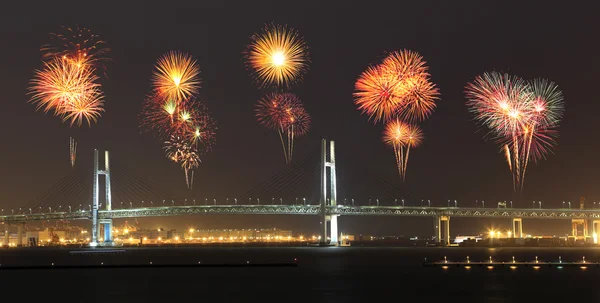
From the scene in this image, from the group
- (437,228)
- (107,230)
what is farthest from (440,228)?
(107,230)

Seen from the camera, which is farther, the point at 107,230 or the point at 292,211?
the point at 107,230

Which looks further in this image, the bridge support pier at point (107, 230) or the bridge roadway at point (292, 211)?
the bridge support pier at point (107, 230)

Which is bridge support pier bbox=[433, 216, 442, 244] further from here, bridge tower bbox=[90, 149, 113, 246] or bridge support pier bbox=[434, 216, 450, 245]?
bridge tower bbox=[90, 149, 113, 246]

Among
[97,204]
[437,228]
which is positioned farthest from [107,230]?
[437,228]

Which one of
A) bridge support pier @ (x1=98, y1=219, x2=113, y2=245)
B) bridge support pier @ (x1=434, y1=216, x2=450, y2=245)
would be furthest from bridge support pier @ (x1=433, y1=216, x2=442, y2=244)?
bridge support pier @ (x1=98, y1=219, x2=113, y2=245)

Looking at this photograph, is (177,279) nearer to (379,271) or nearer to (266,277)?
(266,277)

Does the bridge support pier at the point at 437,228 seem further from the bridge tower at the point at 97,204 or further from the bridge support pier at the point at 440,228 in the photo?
the bridge tower at the point at 97,204

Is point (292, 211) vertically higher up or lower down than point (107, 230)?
higher up

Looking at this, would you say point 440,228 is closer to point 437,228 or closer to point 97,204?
point 437,228

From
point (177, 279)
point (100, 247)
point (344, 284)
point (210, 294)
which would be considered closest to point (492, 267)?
point (344, 284)

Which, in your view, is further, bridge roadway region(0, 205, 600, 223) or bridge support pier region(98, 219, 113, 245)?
bridge support pier region(98, 219, 113, 245)

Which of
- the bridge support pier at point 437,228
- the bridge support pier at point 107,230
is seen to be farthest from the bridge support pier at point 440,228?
the bridge support pier at point 107,230
